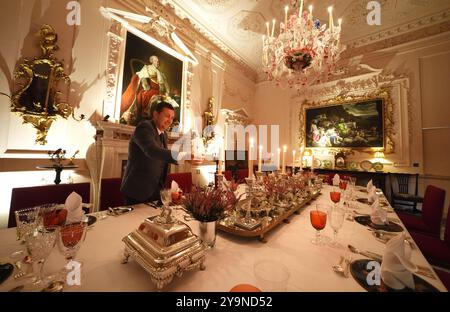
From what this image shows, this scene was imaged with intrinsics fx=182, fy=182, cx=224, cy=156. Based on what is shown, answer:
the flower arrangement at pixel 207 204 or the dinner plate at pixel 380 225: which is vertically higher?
the flower arrangement at pixel 207 204

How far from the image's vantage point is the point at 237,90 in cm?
650

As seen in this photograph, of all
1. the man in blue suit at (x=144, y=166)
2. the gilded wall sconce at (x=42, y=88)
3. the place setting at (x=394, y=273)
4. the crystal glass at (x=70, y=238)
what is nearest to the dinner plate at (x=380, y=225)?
the place setting at (x=394, y=273)

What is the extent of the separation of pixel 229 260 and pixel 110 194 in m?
1.59

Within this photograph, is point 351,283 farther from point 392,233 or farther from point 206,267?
Answer: point 392,233

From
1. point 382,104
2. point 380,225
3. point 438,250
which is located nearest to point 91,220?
point 380,225

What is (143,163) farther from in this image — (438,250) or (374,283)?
(438,250)

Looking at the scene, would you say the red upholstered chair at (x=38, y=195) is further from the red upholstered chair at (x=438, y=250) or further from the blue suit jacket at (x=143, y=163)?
the red upholstered chair at (x=438, y=250)

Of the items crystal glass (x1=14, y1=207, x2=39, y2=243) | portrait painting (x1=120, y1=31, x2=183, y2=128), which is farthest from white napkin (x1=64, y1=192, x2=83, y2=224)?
portrait painting (x1=120, y1=31, x2=183, y2=128)

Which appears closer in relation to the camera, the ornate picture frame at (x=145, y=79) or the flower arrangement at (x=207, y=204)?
the flower arrangement at (x=207, y=204)

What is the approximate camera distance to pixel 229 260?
838 millimetres

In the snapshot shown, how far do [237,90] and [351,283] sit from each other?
21.1 feet

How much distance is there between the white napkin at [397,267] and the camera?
26.8 inches

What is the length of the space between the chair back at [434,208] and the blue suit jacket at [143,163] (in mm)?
2895

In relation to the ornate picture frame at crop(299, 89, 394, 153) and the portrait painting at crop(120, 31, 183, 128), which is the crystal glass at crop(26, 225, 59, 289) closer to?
the portrait painting at crop(120, 31, 183, 128)
